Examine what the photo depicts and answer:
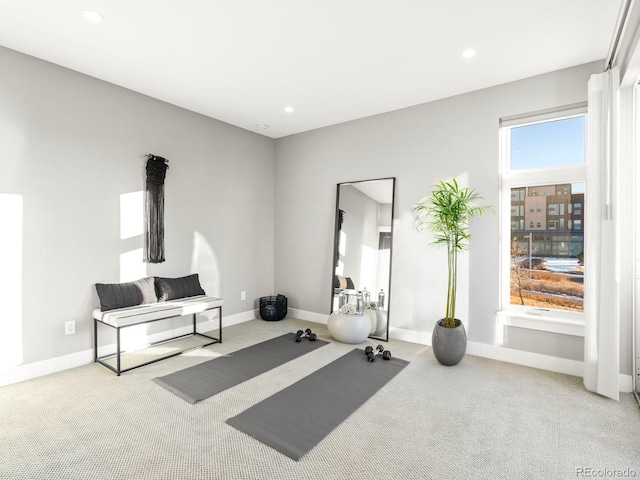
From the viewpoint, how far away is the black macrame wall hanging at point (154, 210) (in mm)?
3730

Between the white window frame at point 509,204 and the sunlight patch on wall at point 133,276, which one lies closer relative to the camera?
the white window frame at point 509,204

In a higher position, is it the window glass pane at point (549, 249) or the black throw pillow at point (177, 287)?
the window glass pane at point (549, 249)

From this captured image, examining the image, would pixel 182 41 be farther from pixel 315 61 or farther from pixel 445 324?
pixel 445 324

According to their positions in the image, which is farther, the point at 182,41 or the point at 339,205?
the point at 339,205

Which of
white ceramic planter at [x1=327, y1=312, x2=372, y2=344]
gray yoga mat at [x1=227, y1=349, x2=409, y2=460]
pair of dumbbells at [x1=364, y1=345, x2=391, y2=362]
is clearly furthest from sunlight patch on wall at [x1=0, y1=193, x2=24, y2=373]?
pair of dumbbells at [x1=364, y1=345, x2=391, y2=362]

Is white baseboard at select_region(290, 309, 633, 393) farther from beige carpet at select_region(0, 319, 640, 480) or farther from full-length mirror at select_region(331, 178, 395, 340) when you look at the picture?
full-length mirror at select_region(331, 178, 395, 340)

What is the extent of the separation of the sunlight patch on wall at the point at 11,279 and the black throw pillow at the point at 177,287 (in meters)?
1.14

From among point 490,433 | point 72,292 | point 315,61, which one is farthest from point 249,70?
point 490,433

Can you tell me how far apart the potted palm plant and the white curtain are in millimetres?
904

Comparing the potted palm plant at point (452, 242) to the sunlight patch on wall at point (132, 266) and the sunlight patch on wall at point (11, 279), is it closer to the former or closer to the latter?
the sunlight patch on wall at point (132, 266)

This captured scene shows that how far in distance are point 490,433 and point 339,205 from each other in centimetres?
307

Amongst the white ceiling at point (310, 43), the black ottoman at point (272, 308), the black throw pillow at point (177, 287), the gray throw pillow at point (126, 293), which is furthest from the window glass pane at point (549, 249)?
the gray throw pillow at point (126, 293)

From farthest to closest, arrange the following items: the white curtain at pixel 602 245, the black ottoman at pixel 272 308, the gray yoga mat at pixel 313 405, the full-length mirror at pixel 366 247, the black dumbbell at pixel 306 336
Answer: the black ottoman at pixel 272 308 < the full-length mirror at pixel 366 247 < the black dumbbell at pixel 306 336 < the white curtain at pixel 602 245 < the gray yoga mat at pixel 313 405

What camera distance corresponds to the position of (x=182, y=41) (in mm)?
2713
